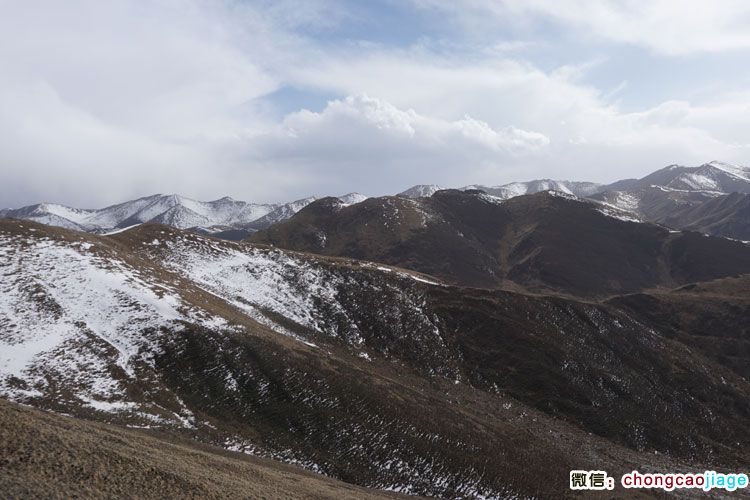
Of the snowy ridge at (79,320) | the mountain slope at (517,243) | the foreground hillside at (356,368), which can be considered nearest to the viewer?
the snowy ridge at (79,320)

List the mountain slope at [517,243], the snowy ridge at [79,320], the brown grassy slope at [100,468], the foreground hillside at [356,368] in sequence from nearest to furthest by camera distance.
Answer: the brown grassy slope at [100,468]
the snowy ridge at [79,320]
the foreground hillside at [356,368]
the mountain slope at [517,243]

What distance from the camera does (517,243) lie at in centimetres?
16075

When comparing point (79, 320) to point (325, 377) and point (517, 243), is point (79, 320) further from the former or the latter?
point (517, 243)

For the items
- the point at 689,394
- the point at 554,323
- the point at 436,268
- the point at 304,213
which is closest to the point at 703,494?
the point at 689,394

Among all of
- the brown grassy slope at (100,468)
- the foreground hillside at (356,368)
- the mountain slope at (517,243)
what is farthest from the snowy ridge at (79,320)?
the mountain slope at (517,243)

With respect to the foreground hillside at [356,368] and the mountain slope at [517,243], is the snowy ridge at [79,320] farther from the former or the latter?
the mountain slope at [517,243]

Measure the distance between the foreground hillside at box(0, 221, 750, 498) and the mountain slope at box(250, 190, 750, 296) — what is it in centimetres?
6273

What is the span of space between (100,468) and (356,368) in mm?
31747

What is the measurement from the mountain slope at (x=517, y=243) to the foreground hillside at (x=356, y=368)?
206 ft

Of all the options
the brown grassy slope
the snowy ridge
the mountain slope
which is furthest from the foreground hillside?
the mountain slope

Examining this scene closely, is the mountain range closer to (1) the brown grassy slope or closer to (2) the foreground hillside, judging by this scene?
(1) the brown grassy slope

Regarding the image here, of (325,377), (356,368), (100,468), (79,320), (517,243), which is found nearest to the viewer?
(100,468)

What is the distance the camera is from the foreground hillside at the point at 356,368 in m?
35.2

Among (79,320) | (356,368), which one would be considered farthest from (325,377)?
(79,320)
